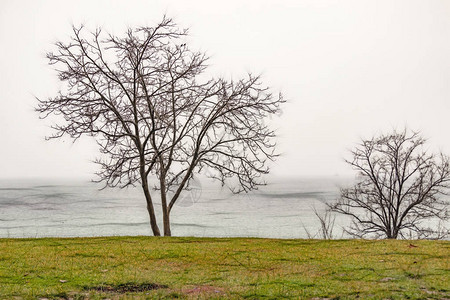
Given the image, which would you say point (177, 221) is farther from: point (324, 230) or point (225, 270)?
point (225, 270)

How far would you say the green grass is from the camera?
9.59 m

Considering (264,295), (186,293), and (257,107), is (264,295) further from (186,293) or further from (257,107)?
(257,107)

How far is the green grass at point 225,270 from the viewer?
377 inches

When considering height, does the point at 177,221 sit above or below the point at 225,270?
below

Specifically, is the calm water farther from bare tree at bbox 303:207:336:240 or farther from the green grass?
the green grass

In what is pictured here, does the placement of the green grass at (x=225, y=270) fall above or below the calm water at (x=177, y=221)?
above

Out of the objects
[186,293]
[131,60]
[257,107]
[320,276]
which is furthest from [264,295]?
[131,60]

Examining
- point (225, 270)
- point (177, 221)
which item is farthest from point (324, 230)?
point (177, 221)

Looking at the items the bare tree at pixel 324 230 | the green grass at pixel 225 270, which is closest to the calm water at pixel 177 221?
the bare tree at pixel 324 230

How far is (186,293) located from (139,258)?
489 cm

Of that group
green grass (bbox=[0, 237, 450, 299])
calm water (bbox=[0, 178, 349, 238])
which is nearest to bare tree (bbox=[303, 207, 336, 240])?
calm water (bbox=[0, 178, 349, 238])

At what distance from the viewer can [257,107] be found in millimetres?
22047

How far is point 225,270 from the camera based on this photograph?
12102 mm

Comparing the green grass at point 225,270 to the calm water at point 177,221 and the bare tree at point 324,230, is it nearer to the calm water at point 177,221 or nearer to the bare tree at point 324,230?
the calm water at point 177,221
